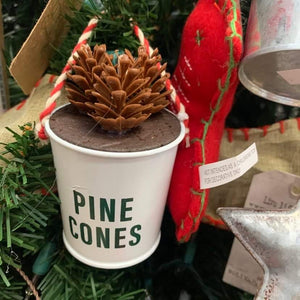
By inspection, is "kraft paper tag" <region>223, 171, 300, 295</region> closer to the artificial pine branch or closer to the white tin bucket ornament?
the white tin bucket ornament

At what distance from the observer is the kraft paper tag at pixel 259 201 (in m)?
0.50

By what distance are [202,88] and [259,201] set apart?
19 centimetres

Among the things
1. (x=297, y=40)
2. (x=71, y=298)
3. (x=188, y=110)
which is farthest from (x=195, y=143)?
(x=71, y=298)

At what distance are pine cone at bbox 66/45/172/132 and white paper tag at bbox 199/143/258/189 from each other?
10 cm

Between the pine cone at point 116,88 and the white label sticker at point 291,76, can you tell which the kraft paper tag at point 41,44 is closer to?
the pine cone at point 116,88

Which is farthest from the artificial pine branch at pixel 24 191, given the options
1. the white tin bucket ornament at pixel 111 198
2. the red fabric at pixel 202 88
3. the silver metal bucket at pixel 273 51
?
the silver metal bucket at pixel 273 51

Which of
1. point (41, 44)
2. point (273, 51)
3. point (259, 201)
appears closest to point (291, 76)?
point (273, 51)

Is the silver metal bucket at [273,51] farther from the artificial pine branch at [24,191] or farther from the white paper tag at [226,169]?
the artificial pine branch at [24,191]

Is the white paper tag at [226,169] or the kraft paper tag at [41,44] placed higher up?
the kraft paper tag at [41,44]

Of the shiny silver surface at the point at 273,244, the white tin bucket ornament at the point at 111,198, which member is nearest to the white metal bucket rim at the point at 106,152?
the white tin bucket ornament at the point at 111,198

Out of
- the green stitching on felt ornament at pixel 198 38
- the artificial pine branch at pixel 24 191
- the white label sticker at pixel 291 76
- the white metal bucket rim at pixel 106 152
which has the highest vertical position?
the green stitching on felt ornament at pixel 198 38

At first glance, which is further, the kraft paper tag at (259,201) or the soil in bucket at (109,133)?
the kraft paper tag at (259,201)

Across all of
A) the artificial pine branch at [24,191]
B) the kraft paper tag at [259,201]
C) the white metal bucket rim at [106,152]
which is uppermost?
the white metal bucket rim at [106,152]

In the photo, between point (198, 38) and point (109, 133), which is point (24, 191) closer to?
point (109, 133)
